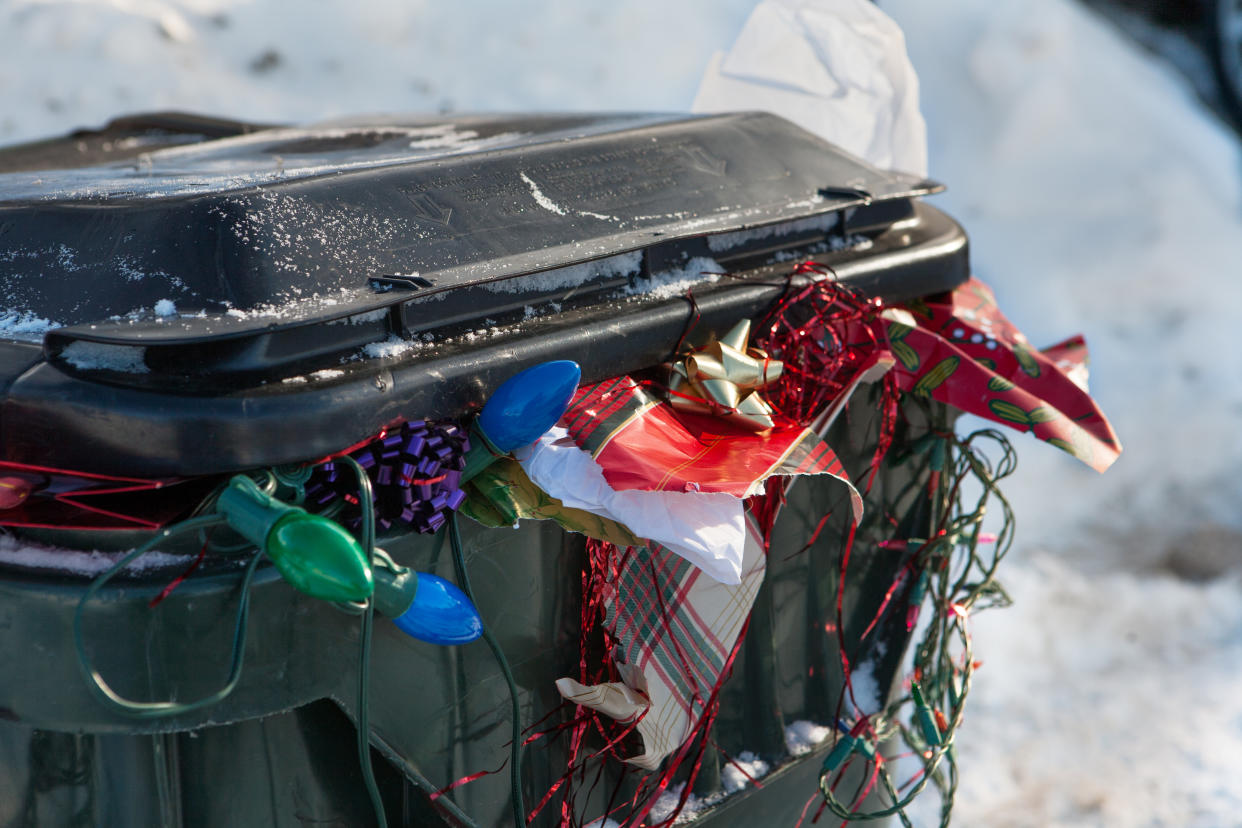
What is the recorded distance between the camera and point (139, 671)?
→ 1.00m

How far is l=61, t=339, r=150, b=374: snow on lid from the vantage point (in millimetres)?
1044

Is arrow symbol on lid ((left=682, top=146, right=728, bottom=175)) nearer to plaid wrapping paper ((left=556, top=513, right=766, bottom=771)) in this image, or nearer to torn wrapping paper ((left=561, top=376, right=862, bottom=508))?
torn wrapping paper ((left=561, top=376, right=862, bottom=508))

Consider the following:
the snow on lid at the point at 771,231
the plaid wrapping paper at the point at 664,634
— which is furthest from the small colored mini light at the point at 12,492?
the snow on lid at the point at 771,231

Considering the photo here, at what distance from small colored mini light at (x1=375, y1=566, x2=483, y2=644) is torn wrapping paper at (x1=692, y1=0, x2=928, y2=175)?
1.71 metres

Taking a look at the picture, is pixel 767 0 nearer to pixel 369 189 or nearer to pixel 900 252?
pixel 900 252

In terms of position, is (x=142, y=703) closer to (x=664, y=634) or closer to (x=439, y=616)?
(x=439, y=616)

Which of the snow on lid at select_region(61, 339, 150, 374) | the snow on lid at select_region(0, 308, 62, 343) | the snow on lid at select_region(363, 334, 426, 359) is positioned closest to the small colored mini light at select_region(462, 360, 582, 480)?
the snow on lid at select_region(363, 334, 426, 359)

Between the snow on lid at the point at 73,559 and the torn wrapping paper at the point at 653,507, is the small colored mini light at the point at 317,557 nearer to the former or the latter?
the snow on lid at the point at 73,559

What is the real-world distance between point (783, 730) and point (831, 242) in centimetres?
71

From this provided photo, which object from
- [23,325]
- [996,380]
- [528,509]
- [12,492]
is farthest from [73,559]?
[996,380]

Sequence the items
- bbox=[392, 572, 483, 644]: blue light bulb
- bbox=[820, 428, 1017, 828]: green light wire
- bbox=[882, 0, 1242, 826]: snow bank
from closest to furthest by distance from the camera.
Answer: bbox=[392, 572, 483, 644]: blue light bulb
bbox=[820, 428, 1017, 828]: green light wire
bbox=[882, 0, 1242, 826]: snow bank

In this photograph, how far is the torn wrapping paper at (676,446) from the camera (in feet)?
3.63

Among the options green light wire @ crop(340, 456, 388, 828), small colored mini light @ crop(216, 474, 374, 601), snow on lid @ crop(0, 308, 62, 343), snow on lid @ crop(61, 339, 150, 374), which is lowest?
green light wire @ crop(340, 456, 388, 828)

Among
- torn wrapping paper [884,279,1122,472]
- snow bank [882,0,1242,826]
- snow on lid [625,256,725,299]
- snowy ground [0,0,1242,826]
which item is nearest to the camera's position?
snow on lid [625,256,725,299]
